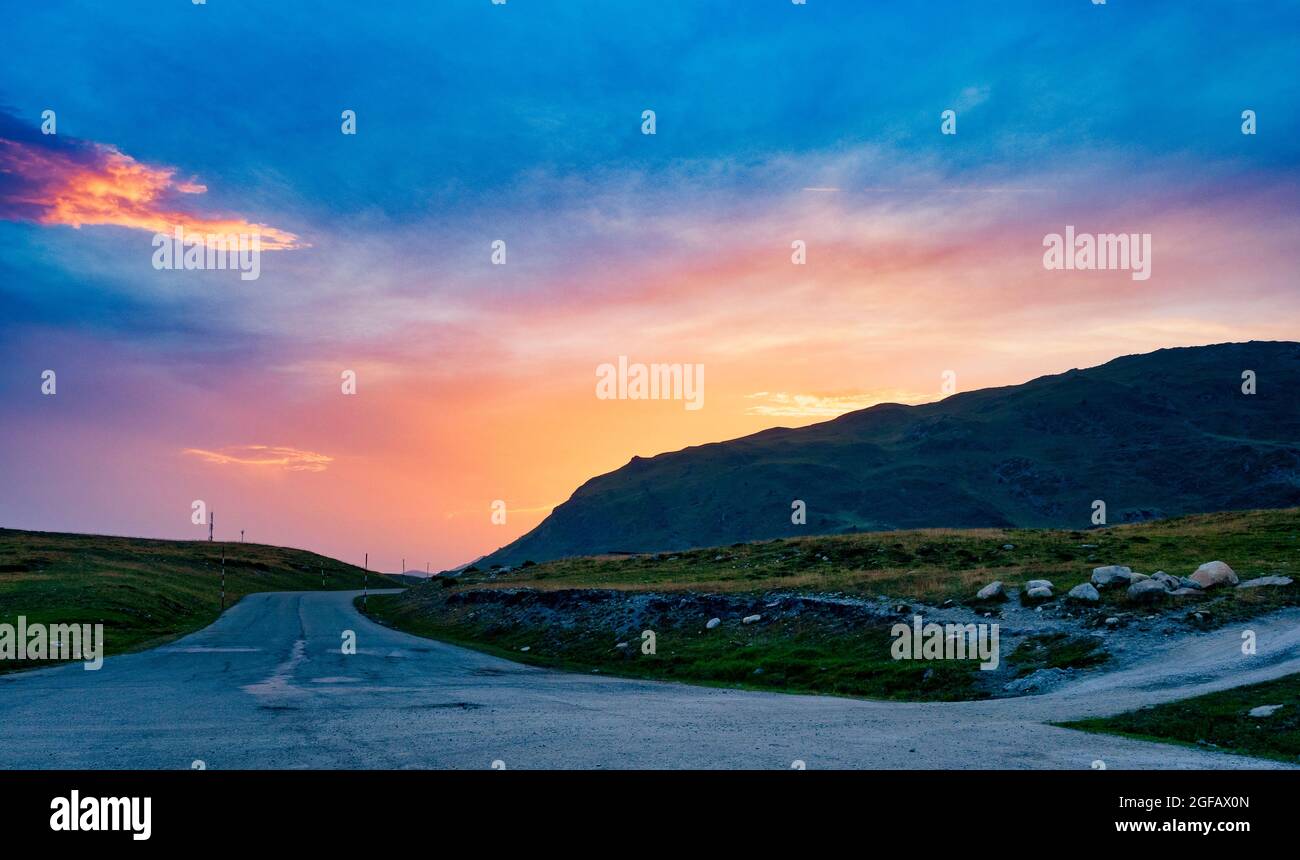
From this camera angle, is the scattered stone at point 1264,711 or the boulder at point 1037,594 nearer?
the scattered stone at point 1264,711

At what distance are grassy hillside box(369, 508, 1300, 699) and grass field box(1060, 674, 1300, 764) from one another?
6.51 m

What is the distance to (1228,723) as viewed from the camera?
17.5 meters

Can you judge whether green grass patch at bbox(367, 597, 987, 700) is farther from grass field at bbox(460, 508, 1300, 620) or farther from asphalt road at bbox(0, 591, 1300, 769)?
grass field at bbox(460, 508, 1300, 620)

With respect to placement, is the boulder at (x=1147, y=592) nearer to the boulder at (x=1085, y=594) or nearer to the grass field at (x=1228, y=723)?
the boulder at (x=1085, y=594)

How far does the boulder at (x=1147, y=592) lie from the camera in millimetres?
30672

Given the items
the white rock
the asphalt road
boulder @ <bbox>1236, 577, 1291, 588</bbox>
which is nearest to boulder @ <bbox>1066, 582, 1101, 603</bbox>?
the white rock

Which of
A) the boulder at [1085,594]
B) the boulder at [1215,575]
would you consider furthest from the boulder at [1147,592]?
the boulder at [1215,575]

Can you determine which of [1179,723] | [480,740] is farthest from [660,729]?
[1179,723]

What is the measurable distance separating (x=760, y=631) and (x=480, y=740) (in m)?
22.9

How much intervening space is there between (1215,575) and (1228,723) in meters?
17.6

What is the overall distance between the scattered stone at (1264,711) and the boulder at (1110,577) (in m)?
15.5
